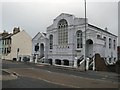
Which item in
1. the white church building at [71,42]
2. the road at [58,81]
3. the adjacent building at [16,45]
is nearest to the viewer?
the road at [58,81]

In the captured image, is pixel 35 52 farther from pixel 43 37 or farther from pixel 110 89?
pixel 110 89

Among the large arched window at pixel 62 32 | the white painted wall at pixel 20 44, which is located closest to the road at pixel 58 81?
the large arched window at pixel 62 32

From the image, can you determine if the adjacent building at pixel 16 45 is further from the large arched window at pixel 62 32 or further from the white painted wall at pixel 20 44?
the large arched window at pixel 62 32

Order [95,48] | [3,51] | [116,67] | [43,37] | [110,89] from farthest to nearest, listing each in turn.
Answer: [3,51]
[43,37]
[95,48]
[116,67]
[110,89]

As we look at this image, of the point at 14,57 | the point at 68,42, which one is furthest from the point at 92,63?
the point at 14,57

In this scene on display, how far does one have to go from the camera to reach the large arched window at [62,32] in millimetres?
44191

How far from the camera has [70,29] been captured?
42.9 m

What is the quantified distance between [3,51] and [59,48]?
29734mm

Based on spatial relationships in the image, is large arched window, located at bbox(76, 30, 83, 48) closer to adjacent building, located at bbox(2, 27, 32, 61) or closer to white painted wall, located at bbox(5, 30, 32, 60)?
adjacent building, located at bbox(2, 27, 32, 61)

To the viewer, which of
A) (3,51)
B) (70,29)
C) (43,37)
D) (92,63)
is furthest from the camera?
(3,51)

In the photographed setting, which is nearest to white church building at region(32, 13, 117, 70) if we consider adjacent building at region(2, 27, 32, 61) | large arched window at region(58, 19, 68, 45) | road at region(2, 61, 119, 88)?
large arched window at region(58, 19, 68, 45)

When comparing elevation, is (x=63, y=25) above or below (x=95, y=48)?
above

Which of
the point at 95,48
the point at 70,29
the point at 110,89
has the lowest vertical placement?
the point at 110,89

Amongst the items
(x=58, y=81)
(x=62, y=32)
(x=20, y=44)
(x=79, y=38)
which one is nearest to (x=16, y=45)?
(x=20, y=44)
